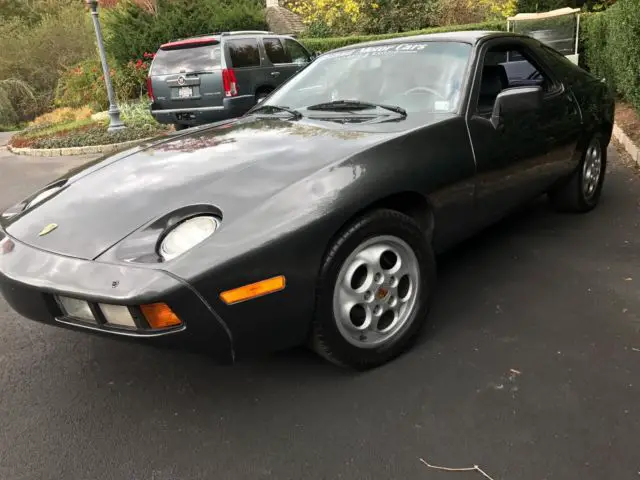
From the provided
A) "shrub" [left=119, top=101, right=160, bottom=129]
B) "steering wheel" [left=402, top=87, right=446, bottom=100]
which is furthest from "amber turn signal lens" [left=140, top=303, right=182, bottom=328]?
"shrub" [left=119, top=101, right=160, bottom=129]

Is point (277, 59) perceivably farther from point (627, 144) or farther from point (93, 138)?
point (627, 144)

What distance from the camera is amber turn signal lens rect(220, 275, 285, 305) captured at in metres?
2.13

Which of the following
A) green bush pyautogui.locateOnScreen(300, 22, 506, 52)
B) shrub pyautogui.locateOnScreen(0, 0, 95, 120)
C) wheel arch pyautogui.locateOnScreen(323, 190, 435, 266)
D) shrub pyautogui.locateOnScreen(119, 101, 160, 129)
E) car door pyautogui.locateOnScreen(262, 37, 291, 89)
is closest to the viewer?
wheel arch pyautogui.locateOnScreen(323, 190, 435, 266)

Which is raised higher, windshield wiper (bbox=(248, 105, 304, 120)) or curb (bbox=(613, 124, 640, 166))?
windshield wiper (bbox=(248, 105, 304, 120))

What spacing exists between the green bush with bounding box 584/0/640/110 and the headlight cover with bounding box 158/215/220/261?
19.3 feet

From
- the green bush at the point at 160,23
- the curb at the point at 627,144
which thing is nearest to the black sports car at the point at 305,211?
the curb at the point at 627,144

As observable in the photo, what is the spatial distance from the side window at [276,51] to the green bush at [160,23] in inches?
295

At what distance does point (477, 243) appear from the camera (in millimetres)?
4199

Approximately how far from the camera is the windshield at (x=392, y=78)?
3346 millimetres

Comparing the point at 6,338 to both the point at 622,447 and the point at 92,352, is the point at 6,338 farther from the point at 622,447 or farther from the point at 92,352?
the point at 622,447

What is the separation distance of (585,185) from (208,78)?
24.0ft

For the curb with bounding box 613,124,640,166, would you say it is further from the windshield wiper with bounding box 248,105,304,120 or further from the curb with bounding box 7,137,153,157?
the curb with bounding box 7,137,153,157

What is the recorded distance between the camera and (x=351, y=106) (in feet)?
11.2

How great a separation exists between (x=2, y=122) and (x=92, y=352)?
22429 mm
